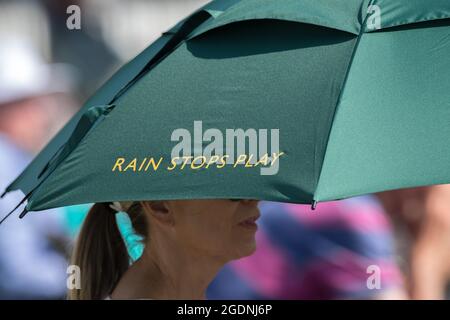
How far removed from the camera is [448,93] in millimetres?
2826

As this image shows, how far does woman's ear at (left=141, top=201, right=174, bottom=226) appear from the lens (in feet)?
11.5

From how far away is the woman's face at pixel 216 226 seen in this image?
347cm

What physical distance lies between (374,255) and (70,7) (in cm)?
294

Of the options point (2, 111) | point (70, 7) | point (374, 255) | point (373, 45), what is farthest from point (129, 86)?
point (70, 7)

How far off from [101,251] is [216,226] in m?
0.39

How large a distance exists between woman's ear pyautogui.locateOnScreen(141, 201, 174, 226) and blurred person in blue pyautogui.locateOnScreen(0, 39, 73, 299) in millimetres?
2013

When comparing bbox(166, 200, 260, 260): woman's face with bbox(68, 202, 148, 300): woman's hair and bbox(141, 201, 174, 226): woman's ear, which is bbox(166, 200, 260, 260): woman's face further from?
bbox(68, 202, 148, 300): woman's hair

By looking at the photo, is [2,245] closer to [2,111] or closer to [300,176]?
[2,111]

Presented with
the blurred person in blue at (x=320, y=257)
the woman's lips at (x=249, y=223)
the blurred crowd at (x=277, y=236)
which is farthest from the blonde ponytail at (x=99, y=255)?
the blurred person in blue at (x=320, y=257)

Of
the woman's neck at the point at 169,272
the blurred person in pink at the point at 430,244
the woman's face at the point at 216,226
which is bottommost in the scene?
the woman's neck at the point at 169,272

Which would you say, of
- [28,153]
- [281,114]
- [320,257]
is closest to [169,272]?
[281,114]

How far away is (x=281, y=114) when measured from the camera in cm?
281

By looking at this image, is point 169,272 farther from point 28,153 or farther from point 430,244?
point 28,153

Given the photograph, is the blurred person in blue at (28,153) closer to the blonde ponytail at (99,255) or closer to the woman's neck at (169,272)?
the blonde ponytail at (99,255)
